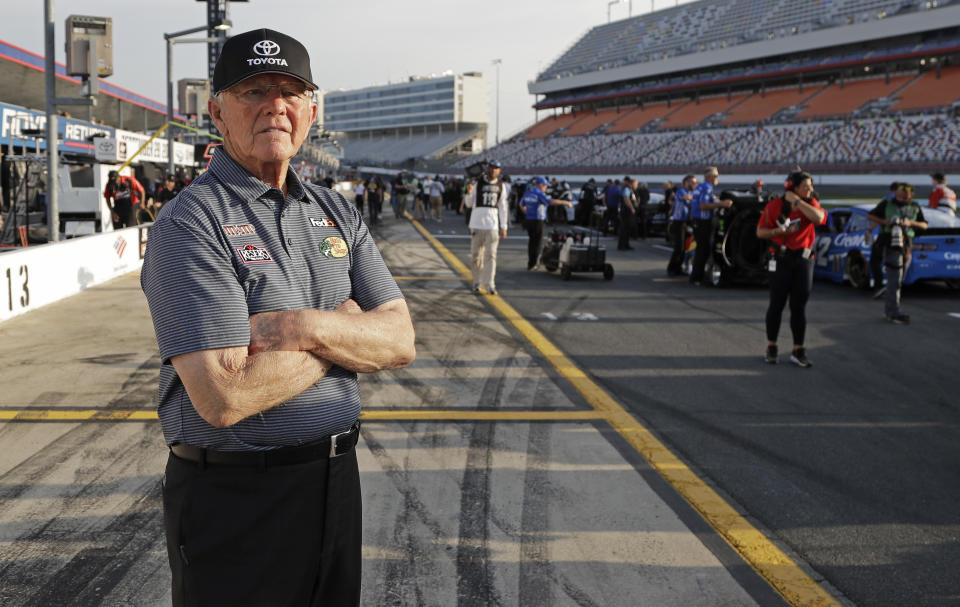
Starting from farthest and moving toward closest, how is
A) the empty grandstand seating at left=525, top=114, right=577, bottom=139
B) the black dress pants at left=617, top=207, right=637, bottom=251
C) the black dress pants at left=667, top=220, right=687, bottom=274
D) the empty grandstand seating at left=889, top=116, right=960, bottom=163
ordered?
the empty grandstand seating at left=525, top=114, right=577, bottom=139
the empty grandstand seating at left=889, top=116, right=960, bottom=163
the black dress pants at left=617, top=207, right=637, bottom=251
the black dress pants at left=667, top=220, right=687, bottom=274

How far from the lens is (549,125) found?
8525 centimetres

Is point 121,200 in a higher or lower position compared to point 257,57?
lower

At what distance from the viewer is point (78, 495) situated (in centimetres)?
452

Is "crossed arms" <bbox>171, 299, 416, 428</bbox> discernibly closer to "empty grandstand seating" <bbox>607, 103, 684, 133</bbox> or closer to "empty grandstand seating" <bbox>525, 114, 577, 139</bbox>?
"empty grandstand seating" <bbox>607, 103, 684, 133</bbox>

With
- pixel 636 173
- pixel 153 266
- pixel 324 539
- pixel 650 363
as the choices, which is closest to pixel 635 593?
pixel 324 539

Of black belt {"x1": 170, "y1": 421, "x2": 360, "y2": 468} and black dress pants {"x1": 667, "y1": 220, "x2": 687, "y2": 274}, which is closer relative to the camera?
black belt {"x1": 170, "y1": 421, "x2": 360, "y2": 468}

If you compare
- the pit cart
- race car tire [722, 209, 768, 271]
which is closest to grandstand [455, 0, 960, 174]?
race car tire [722, 209, 768, 271]

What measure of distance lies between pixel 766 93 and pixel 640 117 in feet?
41.0

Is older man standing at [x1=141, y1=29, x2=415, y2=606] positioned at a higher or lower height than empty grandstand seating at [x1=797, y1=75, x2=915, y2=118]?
lower

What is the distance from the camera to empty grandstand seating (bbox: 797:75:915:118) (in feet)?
160

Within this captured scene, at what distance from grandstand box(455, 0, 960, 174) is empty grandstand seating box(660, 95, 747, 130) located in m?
0.16

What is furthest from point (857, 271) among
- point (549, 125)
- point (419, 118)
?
point (419, 118)

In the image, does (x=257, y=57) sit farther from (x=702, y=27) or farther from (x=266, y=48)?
(x=702, y=27)

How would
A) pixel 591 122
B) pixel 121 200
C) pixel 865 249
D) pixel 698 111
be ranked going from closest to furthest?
1. pixel 865 249
2. pixel 121 200
3. pixel 698 111
4. pixel 591 122
